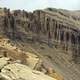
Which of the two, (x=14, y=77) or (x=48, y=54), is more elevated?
(x=14, y=77)

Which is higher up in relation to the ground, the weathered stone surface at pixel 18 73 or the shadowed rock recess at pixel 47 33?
the weathered stone surface at pixel 18 73

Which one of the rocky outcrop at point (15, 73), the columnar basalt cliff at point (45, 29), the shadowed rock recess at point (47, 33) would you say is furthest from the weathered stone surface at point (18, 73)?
the columnar basalt cliff at point (45, 29)

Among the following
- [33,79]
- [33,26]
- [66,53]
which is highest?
[33,79]

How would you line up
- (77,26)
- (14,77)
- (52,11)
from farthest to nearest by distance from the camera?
(52,11)
(77,26)
(14,77)

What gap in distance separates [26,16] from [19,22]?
2.79 meters

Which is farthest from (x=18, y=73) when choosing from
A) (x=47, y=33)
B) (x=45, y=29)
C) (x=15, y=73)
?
(x=45, y=29)

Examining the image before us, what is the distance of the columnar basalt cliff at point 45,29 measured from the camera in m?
77.2

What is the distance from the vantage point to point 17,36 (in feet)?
251

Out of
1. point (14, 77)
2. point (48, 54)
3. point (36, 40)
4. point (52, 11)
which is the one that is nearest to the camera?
point (14, 77)

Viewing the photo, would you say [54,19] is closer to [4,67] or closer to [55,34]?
[55,34]

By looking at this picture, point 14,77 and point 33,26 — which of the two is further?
point 33,26

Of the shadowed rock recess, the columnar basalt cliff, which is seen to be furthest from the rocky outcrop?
the columnar basalt cliff

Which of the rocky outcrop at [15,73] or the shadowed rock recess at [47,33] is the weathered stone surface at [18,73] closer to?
the rocky outcrop at [15,73]

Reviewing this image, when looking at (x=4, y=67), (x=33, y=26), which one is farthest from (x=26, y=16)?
(x=4, y=67)
